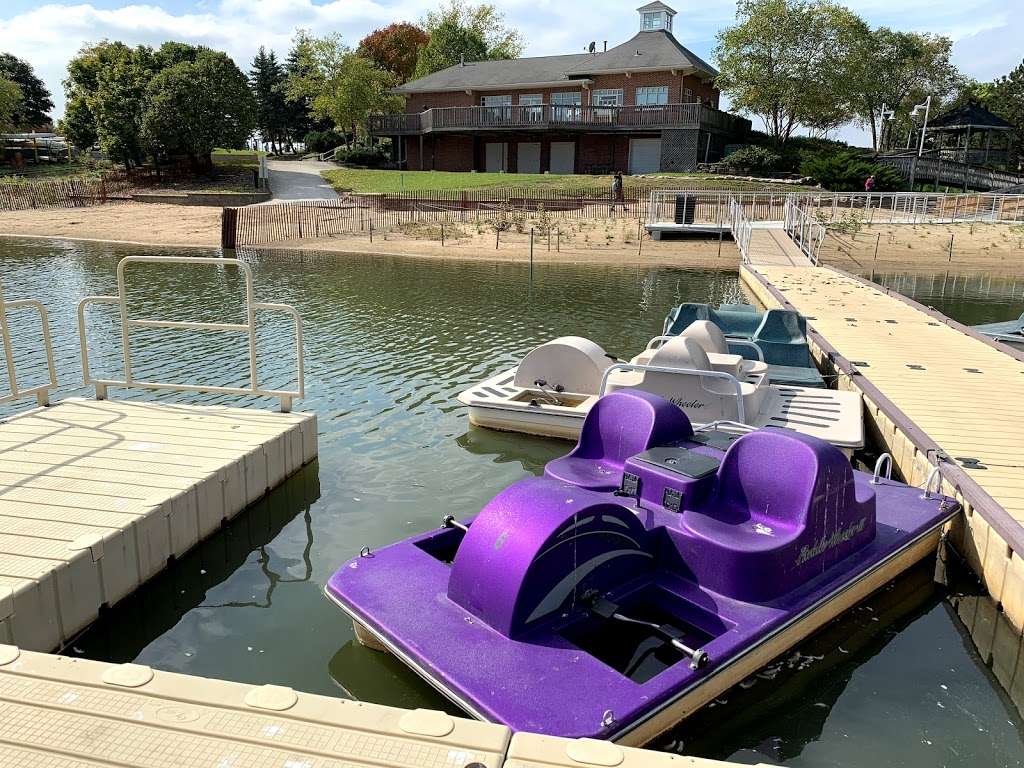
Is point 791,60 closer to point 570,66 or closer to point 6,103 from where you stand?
point 570,66

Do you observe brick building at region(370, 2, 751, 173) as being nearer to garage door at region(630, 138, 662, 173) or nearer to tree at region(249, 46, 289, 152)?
garage door at region(630, 138, 662, 173)

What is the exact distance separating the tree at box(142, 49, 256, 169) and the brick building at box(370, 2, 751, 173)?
1085cm

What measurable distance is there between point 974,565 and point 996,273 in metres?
27.5

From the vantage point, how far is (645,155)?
51.8m

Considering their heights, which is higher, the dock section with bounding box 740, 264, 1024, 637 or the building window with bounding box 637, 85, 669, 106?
the building window with bounding box 637, 85, 669, 106

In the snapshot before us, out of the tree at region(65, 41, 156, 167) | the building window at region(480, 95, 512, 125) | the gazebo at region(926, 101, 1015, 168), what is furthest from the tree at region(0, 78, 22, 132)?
the gazebo at region(926, 101, 1015, 168)

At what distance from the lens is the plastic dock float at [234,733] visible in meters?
3.19

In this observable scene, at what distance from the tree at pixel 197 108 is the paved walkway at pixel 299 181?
4174mm

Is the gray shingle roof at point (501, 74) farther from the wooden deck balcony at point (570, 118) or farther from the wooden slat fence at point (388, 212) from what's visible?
the wooden slat fence at point (388, 212)

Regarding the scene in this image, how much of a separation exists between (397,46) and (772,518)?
3442 inches

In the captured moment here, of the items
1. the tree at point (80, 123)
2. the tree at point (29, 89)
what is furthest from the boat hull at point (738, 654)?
the tree at point (29, 89)

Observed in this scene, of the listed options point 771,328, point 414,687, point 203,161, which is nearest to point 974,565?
point 414,687

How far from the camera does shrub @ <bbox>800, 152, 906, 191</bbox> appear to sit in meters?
43.0

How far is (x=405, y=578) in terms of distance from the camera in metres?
5.28
